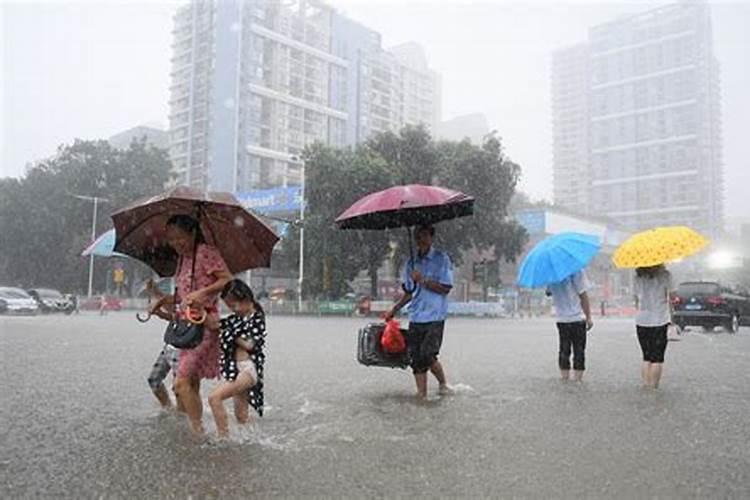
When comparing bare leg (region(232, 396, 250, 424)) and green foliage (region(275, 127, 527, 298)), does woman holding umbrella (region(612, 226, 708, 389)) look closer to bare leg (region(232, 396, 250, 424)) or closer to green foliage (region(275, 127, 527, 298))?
bare leg (region(232, 396, 250, 424))

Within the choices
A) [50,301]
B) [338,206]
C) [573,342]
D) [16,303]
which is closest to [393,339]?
[573,342]

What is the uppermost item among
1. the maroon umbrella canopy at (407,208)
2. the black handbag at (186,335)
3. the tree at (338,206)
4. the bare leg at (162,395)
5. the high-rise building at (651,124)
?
the high-rise building at (651,124)

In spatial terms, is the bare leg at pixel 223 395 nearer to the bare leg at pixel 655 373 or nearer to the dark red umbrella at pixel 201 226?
the dark red umbrella at pixel 201 226

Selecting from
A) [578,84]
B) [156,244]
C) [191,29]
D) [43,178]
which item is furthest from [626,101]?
[156,244]

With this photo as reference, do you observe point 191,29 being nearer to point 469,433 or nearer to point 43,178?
point 43,178

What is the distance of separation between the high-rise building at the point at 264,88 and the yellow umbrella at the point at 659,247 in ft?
209

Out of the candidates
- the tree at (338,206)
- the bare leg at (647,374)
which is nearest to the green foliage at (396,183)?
the tree at (338,206)

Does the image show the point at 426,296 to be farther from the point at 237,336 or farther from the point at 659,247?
the point at 659,247

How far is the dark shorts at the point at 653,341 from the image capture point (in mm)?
7391

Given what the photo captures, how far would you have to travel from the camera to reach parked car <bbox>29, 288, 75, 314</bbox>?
34.7 metres

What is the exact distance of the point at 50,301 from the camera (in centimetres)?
3519

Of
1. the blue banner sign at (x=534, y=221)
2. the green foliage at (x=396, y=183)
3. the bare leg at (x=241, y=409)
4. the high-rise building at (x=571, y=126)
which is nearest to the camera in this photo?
the bare leg at (x=241, y=409)

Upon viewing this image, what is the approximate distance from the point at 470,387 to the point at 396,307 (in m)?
1.76

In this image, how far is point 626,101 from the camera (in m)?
97.5
